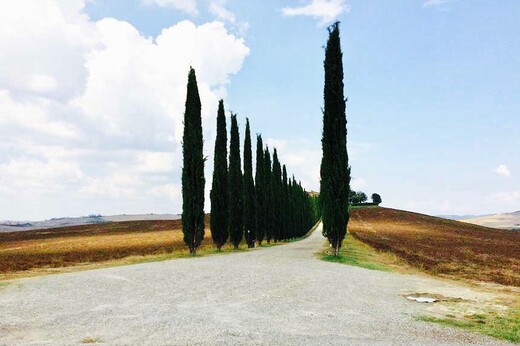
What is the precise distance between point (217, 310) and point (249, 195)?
88.2 feet

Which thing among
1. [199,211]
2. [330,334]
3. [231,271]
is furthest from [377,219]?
[330,334]

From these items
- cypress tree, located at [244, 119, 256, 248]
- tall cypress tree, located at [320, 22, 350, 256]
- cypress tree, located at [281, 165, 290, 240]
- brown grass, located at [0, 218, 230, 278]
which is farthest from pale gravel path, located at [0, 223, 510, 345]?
cypress tree, located at [281, 165, 290, 240]

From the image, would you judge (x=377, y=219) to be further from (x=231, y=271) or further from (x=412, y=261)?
(x=231, y=271)

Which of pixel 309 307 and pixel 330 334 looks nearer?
pixel 330 334

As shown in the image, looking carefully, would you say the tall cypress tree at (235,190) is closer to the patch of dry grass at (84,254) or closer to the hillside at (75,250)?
the patch of dry grass at (84,254)

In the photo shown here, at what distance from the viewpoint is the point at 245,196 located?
36406 mm

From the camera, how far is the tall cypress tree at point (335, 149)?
23797mm

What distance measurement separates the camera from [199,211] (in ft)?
87.4

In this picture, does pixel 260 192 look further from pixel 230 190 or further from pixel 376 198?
pixel 376 198

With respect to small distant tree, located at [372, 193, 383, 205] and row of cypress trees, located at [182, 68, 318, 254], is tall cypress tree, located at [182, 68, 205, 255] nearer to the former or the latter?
row of cypress trees, located at [182, 68, 318, 254]

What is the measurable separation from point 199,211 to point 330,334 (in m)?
19.2

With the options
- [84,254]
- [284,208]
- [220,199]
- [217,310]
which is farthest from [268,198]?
[217,310]

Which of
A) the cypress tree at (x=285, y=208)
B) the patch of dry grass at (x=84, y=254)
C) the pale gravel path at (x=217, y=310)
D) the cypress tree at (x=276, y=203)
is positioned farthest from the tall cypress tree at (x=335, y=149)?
the cypress tree at (x=285, y=208)

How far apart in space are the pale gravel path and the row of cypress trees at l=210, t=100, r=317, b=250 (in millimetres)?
13648
